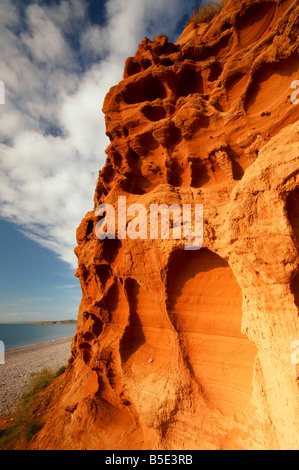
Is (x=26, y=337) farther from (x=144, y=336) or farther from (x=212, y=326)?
(x=212, y=326)

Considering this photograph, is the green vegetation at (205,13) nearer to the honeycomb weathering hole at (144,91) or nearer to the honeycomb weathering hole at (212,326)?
the honeycomb weathering hole at (144,91)

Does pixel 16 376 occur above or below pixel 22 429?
below

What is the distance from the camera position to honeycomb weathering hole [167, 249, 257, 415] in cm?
470

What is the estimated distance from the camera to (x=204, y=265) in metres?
5.52

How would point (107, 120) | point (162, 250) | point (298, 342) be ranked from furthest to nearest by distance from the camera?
point (107, 120) → point (162, 250) → point (298, 342)

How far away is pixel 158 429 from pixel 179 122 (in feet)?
33.2

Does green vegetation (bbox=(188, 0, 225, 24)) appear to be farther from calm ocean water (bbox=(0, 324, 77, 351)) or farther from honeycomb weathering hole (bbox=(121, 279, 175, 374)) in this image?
calm ocean water (bbox=(0, 324, 77, 351))

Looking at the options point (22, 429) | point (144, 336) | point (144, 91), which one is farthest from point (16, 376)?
point (144, 91)

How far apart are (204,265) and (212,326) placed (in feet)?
5.41

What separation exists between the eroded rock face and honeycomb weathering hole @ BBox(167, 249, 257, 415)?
0.03 m

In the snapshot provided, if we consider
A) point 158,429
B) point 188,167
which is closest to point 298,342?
point 158,429

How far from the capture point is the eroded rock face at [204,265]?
151 inches

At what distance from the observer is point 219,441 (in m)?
4.21
